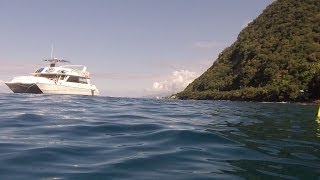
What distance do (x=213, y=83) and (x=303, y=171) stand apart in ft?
362

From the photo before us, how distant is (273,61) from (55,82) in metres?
59.7

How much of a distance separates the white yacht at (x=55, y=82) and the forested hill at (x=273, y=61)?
36.1 meters

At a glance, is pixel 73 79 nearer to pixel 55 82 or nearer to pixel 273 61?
pixel 55 82

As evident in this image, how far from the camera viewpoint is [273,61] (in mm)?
98312

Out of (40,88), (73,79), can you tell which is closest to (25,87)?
(40,88)

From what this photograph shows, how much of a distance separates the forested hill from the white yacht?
3614cm

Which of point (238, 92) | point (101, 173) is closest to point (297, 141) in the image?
point (101, 173)

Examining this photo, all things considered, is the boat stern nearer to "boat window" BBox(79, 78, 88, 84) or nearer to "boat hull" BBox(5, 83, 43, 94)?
"boat hull" BBox(5, 83, 43, 94)

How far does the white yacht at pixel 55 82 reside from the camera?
5953cm

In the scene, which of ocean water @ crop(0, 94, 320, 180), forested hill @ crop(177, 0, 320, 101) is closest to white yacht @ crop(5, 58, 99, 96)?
forested hill @ crop(177, 0, 320, 101)

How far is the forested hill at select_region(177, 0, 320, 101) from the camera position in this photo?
262 ft

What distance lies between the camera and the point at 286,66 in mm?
93562

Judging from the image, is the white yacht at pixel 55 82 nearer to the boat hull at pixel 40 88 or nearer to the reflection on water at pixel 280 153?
the boat hull at pixel 40 88

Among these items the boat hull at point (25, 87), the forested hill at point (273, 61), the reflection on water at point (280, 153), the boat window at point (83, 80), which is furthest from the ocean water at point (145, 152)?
the forested hill at point (273, 61)
